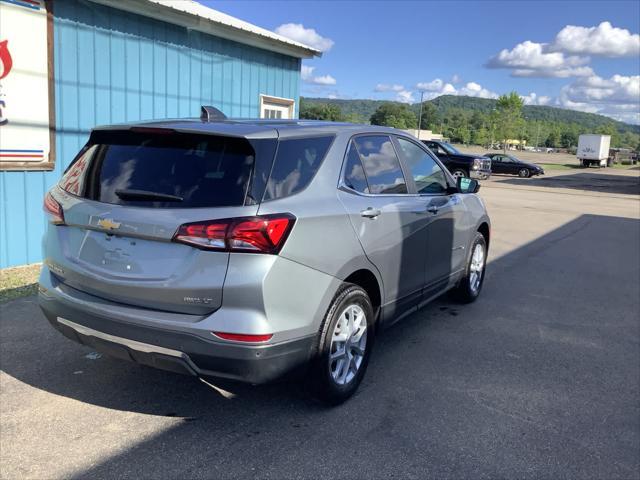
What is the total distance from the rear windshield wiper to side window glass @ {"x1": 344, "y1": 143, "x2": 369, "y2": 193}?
3.79ft

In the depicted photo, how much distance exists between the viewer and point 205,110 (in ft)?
12.0

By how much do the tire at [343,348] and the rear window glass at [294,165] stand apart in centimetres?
73

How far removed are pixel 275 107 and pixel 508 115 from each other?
71.9 m

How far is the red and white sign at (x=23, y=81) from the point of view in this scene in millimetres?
6324

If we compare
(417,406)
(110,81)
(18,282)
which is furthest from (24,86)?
(417,406)

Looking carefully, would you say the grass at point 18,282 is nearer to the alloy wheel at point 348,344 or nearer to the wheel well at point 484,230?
the alloy wheel at point 348,344

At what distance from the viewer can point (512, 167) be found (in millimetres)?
37031

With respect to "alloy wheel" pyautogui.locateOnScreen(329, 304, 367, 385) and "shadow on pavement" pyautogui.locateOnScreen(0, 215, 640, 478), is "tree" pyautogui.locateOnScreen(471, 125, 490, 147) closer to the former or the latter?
"shadow on pavement" pyautogui.locateOnScreen(0, 215, 640, 478)

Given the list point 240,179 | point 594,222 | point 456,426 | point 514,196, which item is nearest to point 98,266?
point 240,179

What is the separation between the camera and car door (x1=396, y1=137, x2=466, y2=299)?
4.57 meters

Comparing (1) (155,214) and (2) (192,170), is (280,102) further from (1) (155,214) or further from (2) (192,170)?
(1) (155,214)

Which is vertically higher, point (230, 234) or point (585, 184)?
point (230, 234)

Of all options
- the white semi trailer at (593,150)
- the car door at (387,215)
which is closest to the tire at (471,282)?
the car door at (387,215)

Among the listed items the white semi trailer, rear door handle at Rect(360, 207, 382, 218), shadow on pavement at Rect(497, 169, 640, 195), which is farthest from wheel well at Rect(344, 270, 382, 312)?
the white semi trailer
